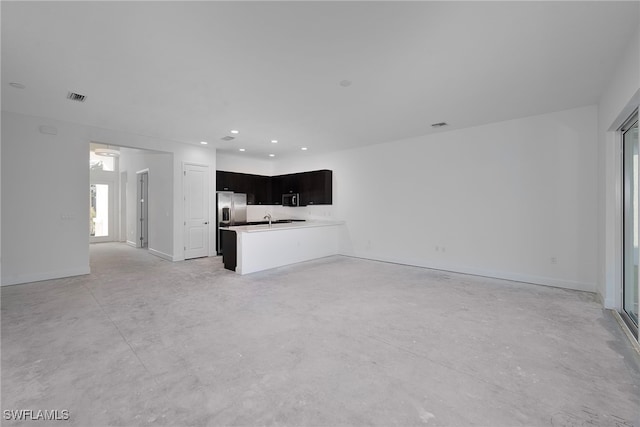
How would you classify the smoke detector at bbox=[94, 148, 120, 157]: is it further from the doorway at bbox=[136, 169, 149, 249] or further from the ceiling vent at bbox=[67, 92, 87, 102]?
the ceiling vent at bbox=[67, 92, 87, 102]

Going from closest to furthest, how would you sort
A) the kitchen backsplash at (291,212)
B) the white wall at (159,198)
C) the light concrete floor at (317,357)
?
the light concrete floor at (317,357), the white wall at (159,198), the kitchen backsplash at (291,212)

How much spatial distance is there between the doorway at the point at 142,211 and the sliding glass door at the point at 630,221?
975 centimetres

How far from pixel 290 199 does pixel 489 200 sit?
502 cm

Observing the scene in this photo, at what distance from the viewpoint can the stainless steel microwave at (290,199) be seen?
796 cm

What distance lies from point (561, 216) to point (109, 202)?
1259 cm

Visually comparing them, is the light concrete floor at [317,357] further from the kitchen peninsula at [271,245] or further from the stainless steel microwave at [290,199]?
the stainless steel microwave at [290,199]

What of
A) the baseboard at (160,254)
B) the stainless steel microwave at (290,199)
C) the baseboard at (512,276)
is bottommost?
the baseboard at (512,276)

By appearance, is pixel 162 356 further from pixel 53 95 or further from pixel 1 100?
pixel 1 100

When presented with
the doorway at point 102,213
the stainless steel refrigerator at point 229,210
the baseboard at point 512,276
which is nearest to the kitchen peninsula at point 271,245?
the stainless steel refrigerator at point 229,210

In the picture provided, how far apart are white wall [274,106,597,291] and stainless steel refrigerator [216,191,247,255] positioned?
3118 mm

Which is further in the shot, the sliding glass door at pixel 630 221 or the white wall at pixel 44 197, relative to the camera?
the white wall at pixel 44 197

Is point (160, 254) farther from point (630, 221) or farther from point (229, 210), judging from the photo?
point (630, 221)

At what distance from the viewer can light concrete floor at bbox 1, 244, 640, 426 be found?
5.63ft

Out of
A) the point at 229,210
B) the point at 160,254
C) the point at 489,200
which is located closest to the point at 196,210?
the point at 229,210
